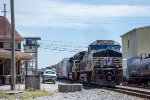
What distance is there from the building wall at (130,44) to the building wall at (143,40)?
2.93 ft

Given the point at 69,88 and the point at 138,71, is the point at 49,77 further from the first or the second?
the point at 69,88

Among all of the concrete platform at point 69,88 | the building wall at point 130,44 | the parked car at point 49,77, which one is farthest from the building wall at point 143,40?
the concrete platform at point 69,88

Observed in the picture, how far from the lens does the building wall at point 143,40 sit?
237 ft

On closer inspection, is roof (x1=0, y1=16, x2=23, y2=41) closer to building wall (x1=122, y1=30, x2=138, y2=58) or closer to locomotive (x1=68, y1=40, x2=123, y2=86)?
locomotive (x1=68, y1=40, x2=123, y2=86)

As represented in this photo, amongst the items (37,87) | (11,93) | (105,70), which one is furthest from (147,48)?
(11,93)

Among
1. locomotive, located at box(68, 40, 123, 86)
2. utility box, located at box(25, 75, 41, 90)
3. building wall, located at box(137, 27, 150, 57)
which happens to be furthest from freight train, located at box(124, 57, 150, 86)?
building wall, located at box(137, 27, 150, 57)

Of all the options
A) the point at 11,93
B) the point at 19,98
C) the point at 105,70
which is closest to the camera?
the point at 19,98

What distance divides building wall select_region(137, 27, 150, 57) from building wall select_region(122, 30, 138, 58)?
892 millimetres

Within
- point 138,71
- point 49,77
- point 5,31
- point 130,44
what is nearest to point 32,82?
point 138,71

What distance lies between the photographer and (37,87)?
3559 centimetres

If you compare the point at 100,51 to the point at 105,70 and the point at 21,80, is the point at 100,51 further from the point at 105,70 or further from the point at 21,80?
the point at 21,80

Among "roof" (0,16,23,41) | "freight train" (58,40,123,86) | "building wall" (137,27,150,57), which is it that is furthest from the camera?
"building wall" (137,27,150,57)

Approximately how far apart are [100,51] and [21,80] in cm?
1596

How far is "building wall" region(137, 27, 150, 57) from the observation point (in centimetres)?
7231
